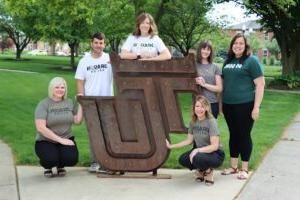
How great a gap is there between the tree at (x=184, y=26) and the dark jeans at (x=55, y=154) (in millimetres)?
28701

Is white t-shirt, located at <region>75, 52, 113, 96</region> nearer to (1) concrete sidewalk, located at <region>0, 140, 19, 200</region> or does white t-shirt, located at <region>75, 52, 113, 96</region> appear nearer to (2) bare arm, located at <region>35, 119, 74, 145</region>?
(2) bare arm, located at <region>35, 119, 74, 145</region>

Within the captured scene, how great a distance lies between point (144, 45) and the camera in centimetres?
665

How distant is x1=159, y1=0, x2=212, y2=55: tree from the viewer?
120 ft

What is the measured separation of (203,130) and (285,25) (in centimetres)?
2021

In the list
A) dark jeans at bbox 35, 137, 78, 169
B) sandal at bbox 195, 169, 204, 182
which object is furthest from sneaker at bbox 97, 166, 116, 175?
sandal at bbox 195, 169, 204, 182

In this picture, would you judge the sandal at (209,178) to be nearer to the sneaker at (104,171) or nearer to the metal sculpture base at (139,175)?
the metal sculpture base at (139,175)

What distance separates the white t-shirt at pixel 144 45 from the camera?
21.7 ft

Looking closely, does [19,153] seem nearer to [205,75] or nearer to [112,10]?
[205,75]

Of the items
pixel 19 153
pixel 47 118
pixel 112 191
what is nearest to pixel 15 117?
pixel 19 153

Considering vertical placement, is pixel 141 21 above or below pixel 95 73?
above

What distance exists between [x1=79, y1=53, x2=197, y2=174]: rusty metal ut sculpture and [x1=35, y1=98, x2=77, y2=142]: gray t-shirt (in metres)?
0.20

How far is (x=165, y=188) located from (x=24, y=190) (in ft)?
5.05

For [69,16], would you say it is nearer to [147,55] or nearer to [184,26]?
[147,55]

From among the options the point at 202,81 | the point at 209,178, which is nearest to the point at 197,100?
the point at 202,81
